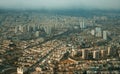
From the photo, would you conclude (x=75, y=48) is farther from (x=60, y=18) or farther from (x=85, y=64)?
(x=60, y=18)

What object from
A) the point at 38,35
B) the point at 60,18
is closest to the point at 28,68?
the point at 38,35

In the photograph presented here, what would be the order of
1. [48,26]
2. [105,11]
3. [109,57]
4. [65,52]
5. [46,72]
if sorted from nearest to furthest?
1. [46,72]
2. [109,57]
3. [65,52]
4. [48,26]
5. [105,11]

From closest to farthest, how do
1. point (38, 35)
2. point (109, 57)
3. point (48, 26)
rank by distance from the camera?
point (109, 57) < point (38, 35) < point (48, 26)

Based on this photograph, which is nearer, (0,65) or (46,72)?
(46,72)

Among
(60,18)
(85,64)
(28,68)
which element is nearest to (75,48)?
(85,64)

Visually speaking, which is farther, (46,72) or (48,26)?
(48,26)

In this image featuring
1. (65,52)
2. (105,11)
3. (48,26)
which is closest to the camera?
(65,52)

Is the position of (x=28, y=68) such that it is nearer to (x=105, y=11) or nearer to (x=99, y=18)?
(x=99, y=18)

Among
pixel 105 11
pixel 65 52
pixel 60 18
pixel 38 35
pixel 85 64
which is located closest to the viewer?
pixel 85 64
